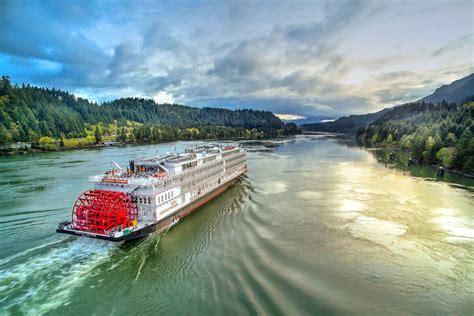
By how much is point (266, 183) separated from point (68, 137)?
125333 mm

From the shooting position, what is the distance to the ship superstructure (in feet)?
78.4

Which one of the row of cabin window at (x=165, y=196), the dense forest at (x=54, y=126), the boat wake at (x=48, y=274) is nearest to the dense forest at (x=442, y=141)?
the row of cabin window at (x=165, y=196)

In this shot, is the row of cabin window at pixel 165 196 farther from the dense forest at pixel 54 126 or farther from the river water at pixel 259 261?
the dense forest at pixel 54 126

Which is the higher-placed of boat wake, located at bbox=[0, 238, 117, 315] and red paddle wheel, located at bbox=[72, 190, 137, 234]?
red paddle wheel, located at bbox=[72, 190, 137, 234]

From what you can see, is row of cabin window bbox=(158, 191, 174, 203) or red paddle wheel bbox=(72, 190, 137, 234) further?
row of cabin window bbox=(158, 191, 174, 203)

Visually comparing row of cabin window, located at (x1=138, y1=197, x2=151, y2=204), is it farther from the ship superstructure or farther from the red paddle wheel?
the red paddle wheel

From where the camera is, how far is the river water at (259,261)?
53.9 ft

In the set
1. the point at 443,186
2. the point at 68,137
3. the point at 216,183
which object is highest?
the point at 68,137

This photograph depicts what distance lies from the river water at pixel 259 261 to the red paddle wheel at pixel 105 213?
135 cm

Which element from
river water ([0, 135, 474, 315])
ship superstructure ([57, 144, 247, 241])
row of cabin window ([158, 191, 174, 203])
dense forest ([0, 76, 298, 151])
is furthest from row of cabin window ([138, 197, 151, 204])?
dense forest ([0, 76, 298, 151])

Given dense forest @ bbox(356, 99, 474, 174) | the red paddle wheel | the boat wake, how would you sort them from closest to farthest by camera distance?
the boat wake, the red paddle wheel, dense forest @ bbox(356, 99, 474, 174)

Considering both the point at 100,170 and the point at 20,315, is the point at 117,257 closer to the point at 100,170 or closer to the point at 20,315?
the point at 20,315

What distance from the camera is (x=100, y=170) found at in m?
57.7

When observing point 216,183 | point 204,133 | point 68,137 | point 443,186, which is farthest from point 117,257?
point 204,133
